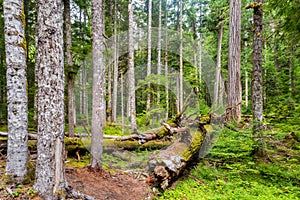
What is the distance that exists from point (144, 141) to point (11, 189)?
182 inches

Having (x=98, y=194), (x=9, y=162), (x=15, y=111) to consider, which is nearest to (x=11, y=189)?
(x=9, y=162)

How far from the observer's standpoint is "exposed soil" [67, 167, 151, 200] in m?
3.67

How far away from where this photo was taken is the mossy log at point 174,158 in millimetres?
4364

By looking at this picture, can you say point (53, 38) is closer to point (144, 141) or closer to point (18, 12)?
point (18, 12)

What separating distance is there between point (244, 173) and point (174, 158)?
1.91 m

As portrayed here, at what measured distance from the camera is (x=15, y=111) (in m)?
2.96

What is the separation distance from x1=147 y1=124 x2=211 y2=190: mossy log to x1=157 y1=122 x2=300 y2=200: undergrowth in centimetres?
31

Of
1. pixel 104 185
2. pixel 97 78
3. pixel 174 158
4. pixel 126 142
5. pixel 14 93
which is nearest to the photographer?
pixel 14 93

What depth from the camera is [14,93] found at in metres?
2.95

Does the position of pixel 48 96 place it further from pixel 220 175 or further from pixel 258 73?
pixel 258 73

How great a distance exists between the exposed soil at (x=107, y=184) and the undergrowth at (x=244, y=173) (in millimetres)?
586

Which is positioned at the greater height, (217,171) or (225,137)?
(225,137)

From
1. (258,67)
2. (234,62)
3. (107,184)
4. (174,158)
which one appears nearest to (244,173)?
(174,158)

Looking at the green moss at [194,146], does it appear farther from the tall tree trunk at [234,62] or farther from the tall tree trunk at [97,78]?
the tall tree trunk at [97,78]
